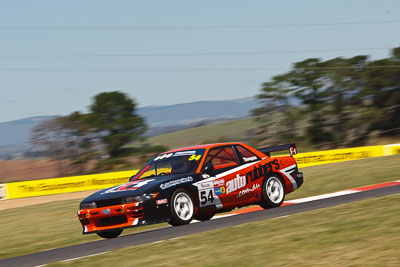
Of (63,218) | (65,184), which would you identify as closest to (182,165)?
(63,218)

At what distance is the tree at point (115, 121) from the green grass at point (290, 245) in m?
46.8

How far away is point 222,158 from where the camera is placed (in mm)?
11008

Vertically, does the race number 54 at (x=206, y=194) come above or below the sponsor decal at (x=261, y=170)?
below

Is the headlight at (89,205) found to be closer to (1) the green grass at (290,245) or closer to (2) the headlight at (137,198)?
(2) the headlight at (137,198)

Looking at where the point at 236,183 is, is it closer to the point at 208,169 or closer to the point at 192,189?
the point at 208,169

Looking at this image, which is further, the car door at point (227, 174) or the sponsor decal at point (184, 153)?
the sponsor decal at point (184, 153)

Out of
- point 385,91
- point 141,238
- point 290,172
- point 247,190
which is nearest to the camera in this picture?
point 141,238

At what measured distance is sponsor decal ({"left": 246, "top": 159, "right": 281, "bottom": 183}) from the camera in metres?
11.0

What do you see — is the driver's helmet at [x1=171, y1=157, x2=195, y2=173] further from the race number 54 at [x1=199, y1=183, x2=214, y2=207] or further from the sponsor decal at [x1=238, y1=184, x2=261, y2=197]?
the sponsor decal at [x1=238, y1=184, x2=261, y2=197]

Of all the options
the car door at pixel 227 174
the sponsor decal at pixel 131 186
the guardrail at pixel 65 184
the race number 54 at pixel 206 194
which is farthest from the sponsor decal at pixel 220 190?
the guardrail at pixel 65 184

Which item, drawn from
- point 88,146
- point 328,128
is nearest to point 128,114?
point 88,146

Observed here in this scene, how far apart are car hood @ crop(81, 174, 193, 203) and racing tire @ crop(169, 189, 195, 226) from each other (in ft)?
0.63

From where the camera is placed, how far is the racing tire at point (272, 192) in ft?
36.9

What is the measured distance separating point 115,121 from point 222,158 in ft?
158
